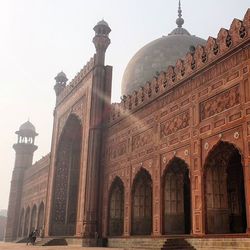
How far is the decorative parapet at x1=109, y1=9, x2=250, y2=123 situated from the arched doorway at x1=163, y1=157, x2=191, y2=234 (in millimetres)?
2159

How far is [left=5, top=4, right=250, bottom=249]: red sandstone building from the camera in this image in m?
8.60

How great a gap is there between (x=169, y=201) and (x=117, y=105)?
15.4 ft

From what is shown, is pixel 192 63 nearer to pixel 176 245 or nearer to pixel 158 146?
pixel 158 146

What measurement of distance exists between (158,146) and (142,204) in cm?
226

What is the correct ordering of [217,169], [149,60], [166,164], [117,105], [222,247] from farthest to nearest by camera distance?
[149,60], [117,105], [166,164], [217,169], [222,247]

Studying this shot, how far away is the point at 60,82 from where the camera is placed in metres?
21.0

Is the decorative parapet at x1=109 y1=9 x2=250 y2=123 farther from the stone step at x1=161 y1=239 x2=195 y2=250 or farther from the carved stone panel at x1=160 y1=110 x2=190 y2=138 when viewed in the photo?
the stone step at x1=161 y1=239 x2=195 y2=250

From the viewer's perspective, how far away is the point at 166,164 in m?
10.4

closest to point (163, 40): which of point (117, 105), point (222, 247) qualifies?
point (117, 105)

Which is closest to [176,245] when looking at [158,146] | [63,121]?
[158,146]

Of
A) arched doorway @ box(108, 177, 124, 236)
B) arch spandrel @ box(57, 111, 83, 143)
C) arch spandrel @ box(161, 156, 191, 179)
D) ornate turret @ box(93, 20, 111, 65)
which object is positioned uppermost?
ornate turret @ box(93, 20, 111, 65)

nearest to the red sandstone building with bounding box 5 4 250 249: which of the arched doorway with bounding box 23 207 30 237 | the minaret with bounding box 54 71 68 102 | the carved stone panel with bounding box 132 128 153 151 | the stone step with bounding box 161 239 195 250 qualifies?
the carved stone panel with bounding box 132 128 153 151

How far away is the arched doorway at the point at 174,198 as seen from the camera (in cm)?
1034

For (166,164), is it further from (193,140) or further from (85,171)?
(85,171)
